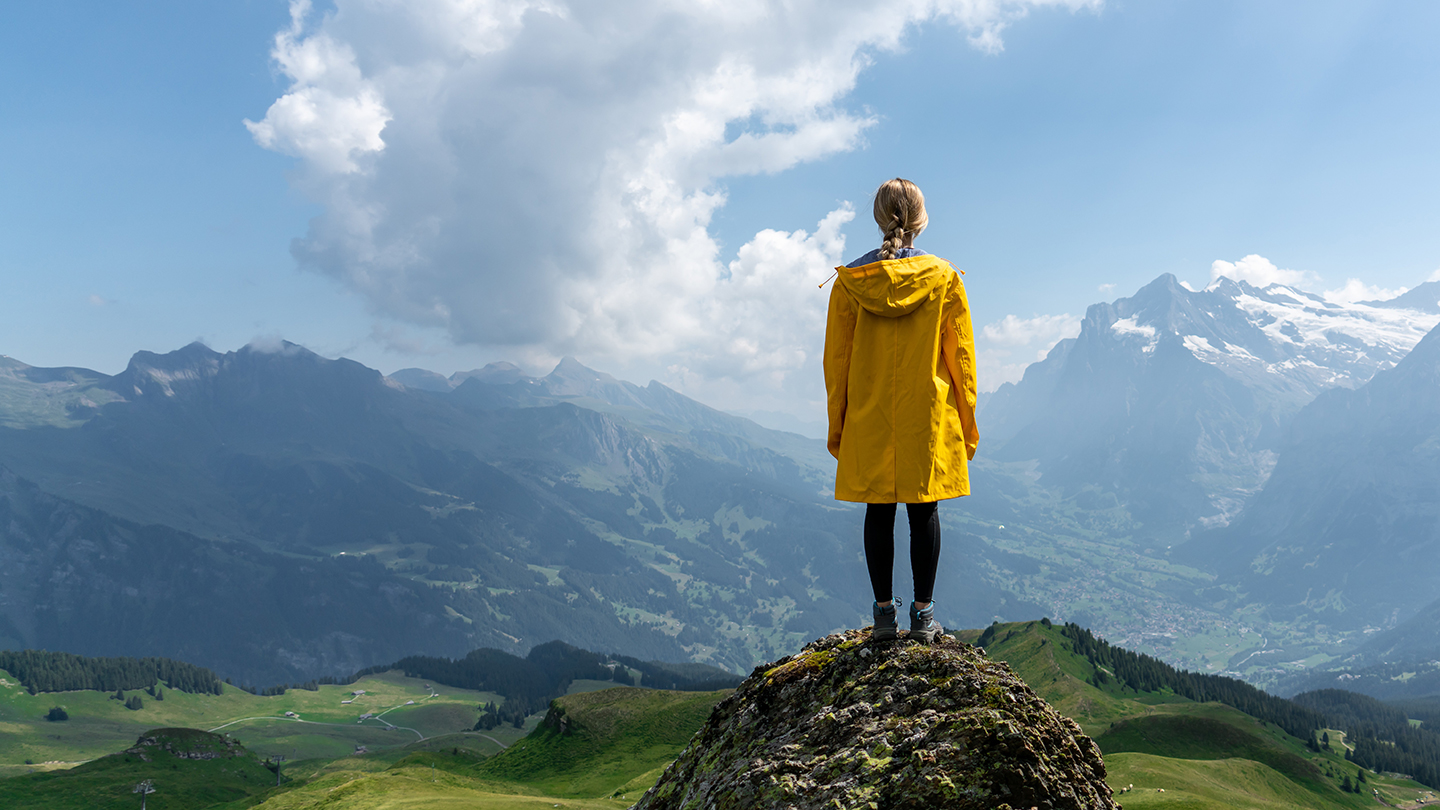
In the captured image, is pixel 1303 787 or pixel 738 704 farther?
pixel 1303 787

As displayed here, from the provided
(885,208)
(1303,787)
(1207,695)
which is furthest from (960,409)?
(1207,695)

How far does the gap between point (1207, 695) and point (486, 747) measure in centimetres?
16702

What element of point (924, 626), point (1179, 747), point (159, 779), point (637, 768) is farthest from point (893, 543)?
point (159, 779)

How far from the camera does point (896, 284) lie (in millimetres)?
7680

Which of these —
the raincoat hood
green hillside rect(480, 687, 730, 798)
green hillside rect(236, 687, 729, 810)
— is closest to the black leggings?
the raincoat hood

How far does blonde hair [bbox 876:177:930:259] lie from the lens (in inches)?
329

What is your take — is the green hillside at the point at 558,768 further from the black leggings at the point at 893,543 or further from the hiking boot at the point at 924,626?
the black leggings at the point at 893,543

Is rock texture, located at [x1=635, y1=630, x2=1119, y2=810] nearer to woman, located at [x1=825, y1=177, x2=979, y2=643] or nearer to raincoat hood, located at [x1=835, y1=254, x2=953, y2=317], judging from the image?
woman, located at [x1=825, y1=177, x2=979, y2=643]

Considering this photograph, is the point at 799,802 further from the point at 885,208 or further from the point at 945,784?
the point at 885,208

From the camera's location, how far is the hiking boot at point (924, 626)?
816 cm

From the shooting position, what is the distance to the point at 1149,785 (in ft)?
183

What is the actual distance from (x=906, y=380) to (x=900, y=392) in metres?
0.15

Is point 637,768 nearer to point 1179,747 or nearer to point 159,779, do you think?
point 1179,747

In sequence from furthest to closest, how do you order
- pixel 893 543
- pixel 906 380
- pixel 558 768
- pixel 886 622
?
pixel 558 768 < pixel 886 622 < pixel 893 543 < pixel 906 380
